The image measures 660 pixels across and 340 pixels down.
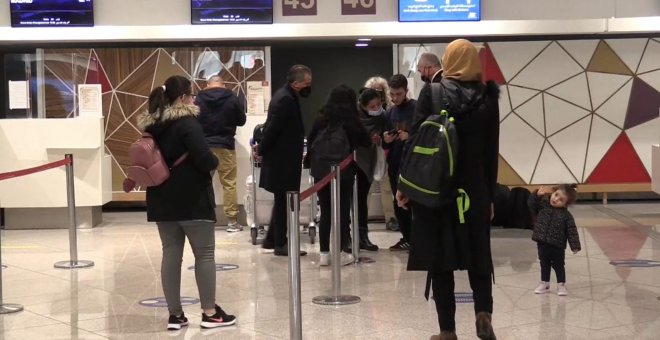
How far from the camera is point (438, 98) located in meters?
4.66

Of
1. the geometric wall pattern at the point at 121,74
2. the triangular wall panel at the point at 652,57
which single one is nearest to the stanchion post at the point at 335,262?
the geometric wall pattern at the point at 121,74

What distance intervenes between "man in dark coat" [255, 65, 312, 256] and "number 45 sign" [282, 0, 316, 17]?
3.78 metres

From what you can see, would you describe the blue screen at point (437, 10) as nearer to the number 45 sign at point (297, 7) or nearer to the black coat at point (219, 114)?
the number 45 sign at point (297, 7)

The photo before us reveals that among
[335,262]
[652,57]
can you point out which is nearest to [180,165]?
[335,262]

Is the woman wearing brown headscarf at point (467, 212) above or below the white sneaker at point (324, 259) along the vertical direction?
above

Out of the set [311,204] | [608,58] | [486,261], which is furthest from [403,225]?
[608,58]

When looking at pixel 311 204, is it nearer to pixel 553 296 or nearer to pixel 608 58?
pixel 553 296

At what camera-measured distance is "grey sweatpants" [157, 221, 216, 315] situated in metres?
5.59

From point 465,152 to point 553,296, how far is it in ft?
7.28

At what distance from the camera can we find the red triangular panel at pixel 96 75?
1212cm

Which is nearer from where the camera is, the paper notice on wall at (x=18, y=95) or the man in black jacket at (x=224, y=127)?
the man in black jacket at (x=224, y=127)

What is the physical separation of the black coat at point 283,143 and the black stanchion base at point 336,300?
1800 mm

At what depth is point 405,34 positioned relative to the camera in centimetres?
1177

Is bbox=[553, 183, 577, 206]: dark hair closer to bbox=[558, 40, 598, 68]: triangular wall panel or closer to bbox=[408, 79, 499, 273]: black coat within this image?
bbox=[408, 79, 499, 273]: black coat
